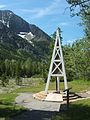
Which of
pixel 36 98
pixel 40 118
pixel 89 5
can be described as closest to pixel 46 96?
pixel 36 98

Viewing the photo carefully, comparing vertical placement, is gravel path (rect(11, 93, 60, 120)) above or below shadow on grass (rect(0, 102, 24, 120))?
below

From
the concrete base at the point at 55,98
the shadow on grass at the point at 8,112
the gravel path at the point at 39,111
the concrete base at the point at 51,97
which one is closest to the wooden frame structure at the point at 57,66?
the concrete base at the point at 51,97

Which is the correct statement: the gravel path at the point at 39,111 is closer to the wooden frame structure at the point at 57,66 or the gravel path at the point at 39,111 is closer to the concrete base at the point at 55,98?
the concrete base at the point at 55,98

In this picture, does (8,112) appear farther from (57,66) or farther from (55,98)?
(57,66)

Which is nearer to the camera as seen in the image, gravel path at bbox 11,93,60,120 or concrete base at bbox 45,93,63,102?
gravel path at bbox 11,93,60,120

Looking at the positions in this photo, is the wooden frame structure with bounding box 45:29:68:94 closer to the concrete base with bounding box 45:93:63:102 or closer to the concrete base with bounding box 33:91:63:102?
the concrete base with bounding box 33:91:63:102

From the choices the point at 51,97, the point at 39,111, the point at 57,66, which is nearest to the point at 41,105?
the point at 51,97

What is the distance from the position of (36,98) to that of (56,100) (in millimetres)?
3121

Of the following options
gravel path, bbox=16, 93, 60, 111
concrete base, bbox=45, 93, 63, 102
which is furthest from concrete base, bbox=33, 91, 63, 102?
gravel path, bbox=16, 93, 60, 111

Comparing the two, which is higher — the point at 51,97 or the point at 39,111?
the point at 51,97

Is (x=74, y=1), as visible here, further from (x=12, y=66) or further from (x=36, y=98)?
(x=12, y=66)

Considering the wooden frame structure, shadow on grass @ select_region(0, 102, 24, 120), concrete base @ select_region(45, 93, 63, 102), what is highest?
the wooden frame structure

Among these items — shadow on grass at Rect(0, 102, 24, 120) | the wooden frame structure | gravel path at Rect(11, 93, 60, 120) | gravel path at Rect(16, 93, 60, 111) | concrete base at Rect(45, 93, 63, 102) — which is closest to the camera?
shadow on grass at Rect(0, 102, 24, 120)

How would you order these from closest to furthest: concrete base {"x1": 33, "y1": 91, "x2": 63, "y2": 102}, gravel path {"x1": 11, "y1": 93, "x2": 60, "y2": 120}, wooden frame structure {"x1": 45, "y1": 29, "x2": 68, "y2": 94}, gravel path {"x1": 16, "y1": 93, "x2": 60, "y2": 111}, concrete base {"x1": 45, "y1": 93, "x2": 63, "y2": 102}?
→ gravel path {"x1": 11, "y1": 93, "x2": 60, "y2": 120}, gravel path {"x1": 16, "y1": 93, "x2": 60, "y2": 111}, concrete base {"x1": 45, "y1": 93, "x2": 63, "y2": 102}, concrete base {"x1": 33, "y1": 91, "x2": 63, "y2": 102}, wooden frame structure {"x1": 45, "y1": 29, "x2": 68, "y2": 94}
